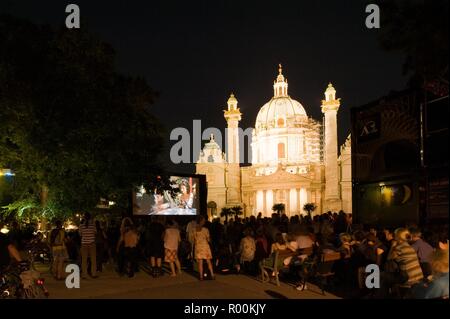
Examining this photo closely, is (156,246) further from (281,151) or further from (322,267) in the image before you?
(281,151)

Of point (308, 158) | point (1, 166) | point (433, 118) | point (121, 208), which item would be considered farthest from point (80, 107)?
point (308, 158)

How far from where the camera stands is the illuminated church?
76.6 m

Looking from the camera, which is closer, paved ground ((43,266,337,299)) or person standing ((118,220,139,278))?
paved ground ((43,266,337,299))

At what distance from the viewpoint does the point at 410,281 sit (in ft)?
32.3

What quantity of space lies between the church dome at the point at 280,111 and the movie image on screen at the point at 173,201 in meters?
73.8

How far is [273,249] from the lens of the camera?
46.5 feet

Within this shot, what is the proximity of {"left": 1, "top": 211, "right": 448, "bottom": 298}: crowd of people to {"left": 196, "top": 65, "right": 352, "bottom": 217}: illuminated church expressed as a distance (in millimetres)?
57248

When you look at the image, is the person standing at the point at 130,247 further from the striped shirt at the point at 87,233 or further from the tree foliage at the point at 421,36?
the tree foliage at the point at 421,36

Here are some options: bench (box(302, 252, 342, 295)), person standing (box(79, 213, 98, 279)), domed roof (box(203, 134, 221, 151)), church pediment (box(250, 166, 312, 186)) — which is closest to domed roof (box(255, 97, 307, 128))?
domed roof (box(203, 134, 221, 151))

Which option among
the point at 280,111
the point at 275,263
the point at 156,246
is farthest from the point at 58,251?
the point at 280,111

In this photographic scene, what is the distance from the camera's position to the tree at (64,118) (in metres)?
18.9

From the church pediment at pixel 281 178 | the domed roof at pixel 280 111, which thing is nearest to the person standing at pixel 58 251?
the church pediment at pixel 281 178

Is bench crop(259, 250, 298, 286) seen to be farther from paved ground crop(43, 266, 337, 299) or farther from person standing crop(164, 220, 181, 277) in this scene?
person standing crop(164, 220, 181, 277)

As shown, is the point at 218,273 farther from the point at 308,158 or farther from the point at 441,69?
the point at 308,158
